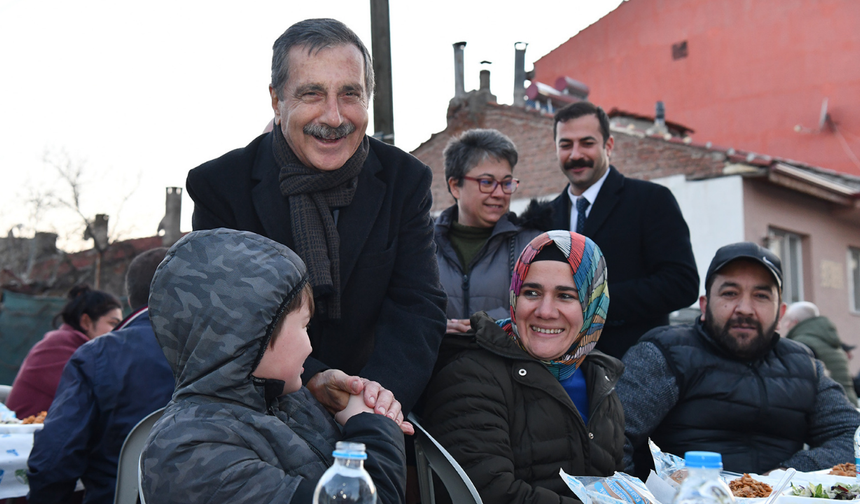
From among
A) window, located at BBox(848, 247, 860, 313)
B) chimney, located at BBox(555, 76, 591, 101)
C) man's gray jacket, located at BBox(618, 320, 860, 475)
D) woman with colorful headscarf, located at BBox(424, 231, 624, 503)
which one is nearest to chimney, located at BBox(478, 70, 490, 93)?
chimney, located at BBox(555, 76, 591, 101)

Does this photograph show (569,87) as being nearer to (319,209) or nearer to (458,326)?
(458,326)

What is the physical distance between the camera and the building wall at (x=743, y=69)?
17.6 metres

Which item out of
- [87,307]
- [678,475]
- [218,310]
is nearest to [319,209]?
[218,310]

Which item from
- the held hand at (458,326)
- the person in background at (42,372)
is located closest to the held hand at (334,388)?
the held hand at (458,326)

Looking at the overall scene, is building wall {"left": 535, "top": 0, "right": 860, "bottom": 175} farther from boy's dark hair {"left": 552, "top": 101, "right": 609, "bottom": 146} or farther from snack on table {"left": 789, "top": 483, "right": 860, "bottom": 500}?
snack on table {"left": 789, "top": 483, "right": 860, "bottom": 500}

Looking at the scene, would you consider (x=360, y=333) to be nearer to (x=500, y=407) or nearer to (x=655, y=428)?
(x=500, y=407)

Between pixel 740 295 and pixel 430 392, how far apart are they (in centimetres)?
166

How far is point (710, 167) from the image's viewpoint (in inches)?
538

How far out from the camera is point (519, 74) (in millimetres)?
18828

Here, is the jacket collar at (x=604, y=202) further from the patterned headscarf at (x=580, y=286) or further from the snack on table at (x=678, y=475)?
the snack on table at (x=678, y=475)

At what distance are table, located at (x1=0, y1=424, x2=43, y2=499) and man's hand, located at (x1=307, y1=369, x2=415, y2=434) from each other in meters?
2.35

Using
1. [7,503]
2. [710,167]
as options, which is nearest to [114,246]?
[710,167]

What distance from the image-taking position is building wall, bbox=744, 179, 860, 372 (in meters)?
13.5

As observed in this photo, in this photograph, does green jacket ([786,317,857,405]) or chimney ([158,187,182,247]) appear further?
chimney ([158,187,182,247])
